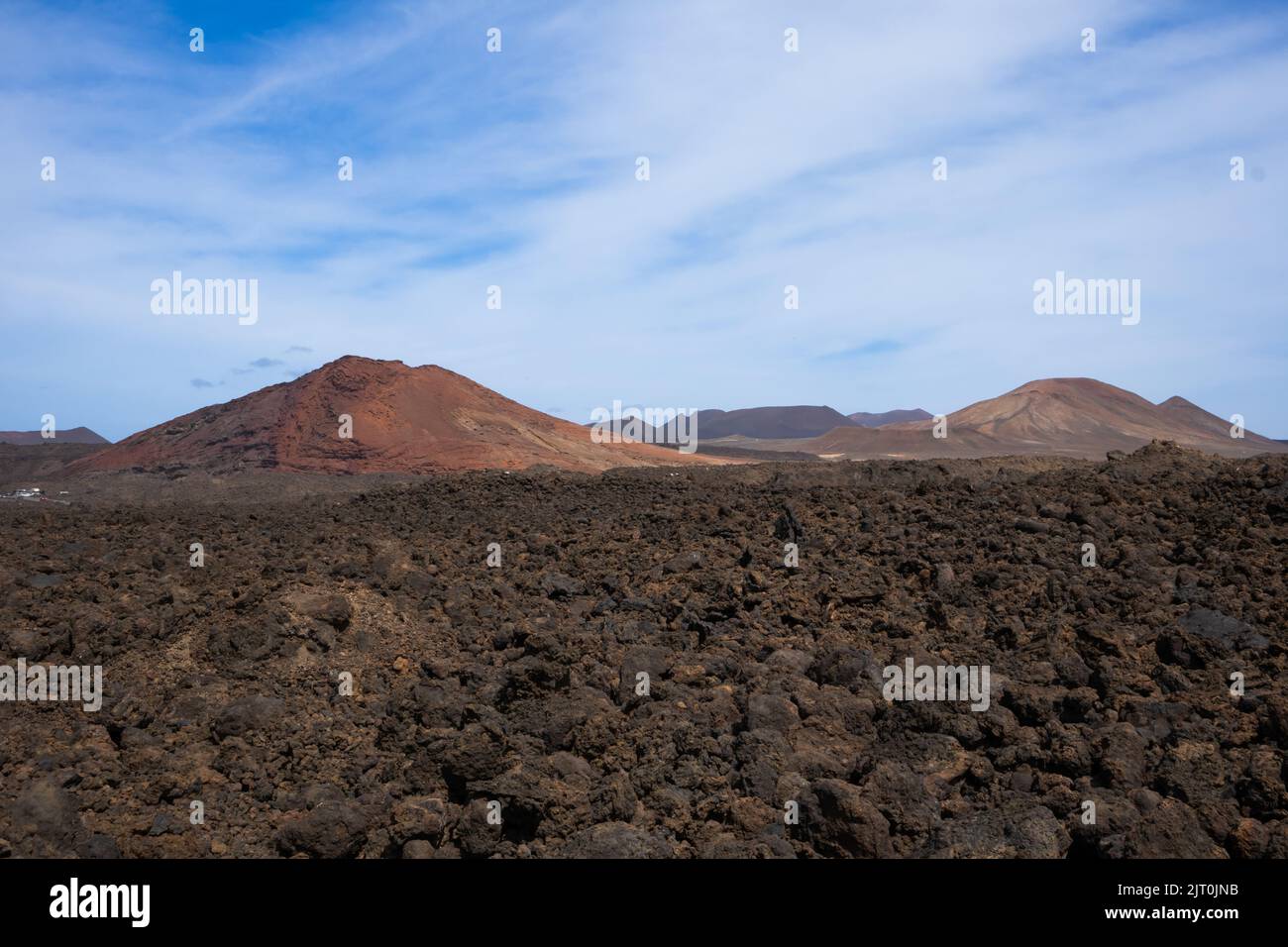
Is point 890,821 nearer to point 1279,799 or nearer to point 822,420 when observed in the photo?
point 1279,799

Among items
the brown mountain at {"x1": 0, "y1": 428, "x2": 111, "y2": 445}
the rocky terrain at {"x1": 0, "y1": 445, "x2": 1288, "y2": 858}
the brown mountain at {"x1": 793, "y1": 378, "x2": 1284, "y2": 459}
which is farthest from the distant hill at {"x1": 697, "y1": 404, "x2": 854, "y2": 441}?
the rocky terrain at {"x1": 0, "y1": 445, "x2": 1288, "y2": 858}

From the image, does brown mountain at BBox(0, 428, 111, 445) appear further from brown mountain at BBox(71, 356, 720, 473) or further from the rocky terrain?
the rocky terrain

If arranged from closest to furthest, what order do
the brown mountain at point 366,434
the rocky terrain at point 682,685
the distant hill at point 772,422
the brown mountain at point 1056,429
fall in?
the rocky terrain at point 682,685, the brown mountain at point 366,434, the brown mountain at point 1056,429, the distant hill at point 772,422

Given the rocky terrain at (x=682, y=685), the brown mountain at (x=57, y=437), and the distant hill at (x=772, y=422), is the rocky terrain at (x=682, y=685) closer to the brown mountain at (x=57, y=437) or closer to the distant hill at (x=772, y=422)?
the brown mountain at (x=57, y=437)

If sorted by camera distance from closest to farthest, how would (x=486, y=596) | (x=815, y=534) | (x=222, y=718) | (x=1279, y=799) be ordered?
(x=1279, y=799), (x=222, y=718), (x=486, y=596), (x=815, y=534)

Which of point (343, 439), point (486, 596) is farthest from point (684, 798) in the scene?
point (343, 439)

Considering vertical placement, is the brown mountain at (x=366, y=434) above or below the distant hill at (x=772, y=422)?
below

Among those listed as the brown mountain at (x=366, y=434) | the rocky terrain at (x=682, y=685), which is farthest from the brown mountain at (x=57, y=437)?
the rocky terrain at (x=682, y=685)
